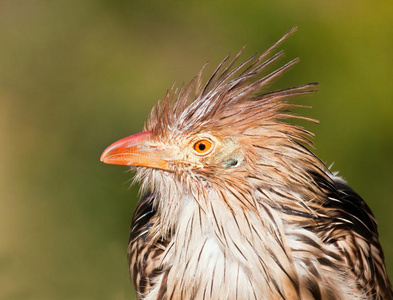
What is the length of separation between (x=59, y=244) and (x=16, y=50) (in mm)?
2395

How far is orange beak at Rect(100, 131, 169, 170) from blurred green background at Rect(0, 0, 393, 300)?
2473 mm

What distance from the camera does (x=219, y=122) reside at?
10.1 feet

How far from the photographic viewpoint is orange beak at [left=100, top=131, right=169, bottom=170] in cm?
312

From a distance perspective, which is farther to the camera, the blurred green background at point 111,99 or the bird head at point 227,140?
the blurred green background at point 111,99

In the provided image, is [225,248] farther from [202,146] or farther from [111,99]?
[111,99]

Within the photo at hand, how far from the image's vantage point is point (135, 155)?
10.2ft

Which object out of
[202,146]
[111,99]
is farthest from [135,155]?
[111,99]

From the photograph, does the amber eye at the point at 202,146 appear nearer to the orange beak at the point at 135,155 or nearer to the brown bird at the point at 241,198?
the brown bird at the point at 241,198

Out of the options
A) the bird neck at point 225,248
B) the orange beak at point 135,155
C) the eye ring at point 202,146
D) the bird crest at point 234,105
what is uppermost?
the bird crest at point 234,105

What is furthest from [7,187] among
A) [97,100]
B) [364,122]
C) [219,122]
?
[219,122]

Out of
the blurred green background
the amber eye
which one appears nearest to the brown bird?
the amber eye

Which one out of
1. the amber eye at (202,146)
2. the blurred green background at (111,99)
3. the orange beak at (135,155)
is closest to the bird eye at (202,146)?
the amber eye at (202,146)

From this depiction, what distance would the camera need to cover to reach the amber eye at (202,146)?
3072 millimetres

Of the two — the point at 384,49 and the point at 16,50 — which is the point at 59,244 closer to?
the point at 16,50
